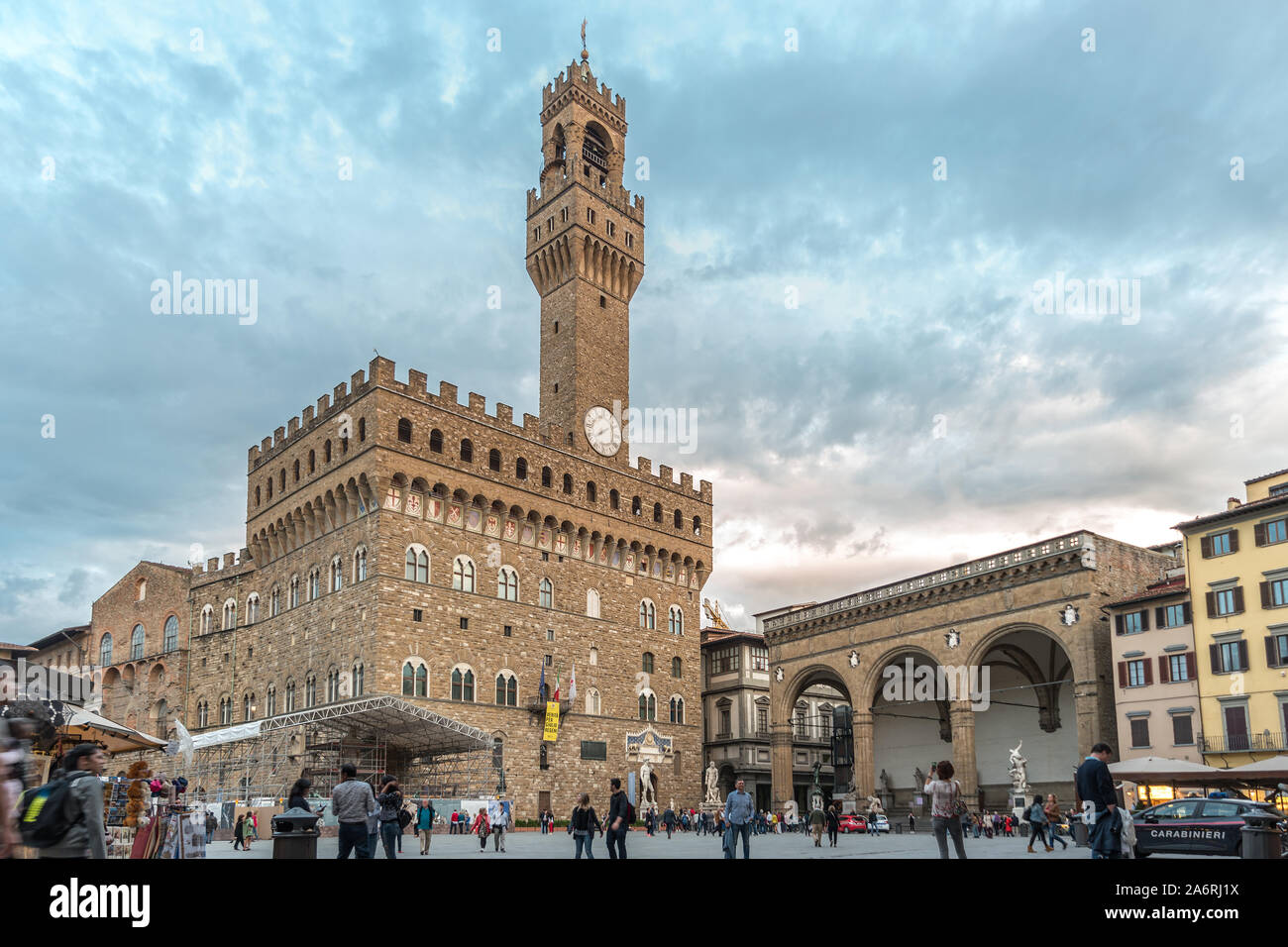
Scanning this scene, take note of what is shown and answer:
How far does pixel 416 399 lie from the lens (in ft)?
145

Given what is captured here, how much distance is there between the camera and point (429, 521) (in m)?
43.7

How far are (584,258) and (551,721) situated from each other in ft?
78.8

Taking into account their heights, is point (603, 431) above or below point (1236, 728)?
above

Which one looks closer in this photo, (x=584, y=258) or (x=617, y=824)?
(x=617, y=824)

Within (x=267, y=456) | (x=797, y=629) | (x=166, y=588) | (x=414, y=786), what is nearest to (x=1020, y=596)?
(x=797, y=629)

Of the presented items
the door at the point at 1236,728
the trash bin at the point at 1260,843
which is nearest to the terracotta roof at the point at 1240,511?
the door at the point at 1236,728

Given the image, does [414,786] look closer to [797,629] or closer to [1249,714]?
[797,629]

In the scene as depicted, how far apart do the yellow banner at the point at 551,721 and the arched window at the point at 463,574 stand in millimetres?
6260

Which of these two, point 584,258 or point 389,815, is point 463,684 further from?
point 389,815

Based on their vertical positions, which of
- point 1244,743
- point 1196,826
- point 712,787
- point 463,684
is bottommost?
point 712,787

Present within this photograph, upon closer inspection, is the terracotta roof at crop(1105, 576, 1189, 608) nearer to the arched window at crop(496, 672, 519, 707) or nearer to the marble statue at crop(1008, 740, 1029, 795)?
the marble statue at crop(1008, 740, 1029, 795)

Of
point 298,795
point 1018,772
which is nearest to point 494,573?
point 1018,772

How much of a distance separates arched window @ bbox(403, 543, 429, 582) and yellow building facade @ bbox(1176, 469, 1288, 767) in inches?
1150

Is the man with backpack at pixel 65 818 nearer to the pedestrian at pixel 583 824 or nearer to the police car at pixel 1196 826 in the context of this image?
the pedestrian at pixel 583 824
